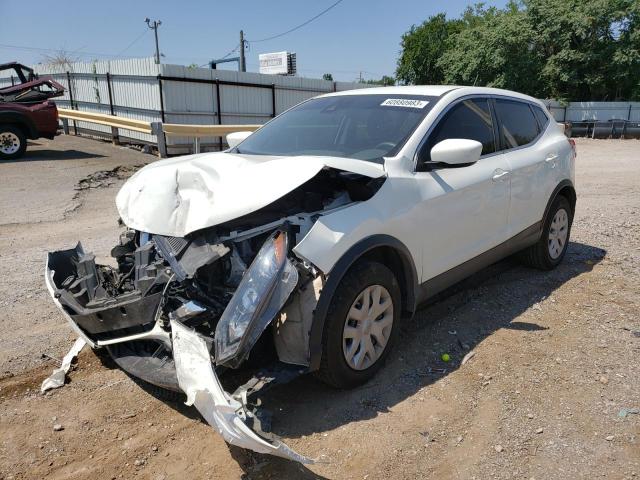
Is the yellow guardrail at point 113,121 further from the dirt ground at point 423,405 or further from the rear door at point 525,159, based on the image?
the rear door at point 525,159

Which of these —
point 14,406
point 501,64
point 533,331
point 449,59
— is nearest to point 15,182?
point 14,406

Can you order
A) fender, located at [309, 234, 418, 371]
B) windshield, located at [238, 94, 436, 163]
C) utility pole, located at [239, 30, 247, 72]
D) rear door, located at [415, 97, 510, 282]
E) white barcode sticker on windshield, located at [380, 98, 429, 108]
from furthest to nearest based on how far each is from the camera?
utility pole, located at [239, 30, 247, 72] < white barcode sticker on windshield, located at [380, 98, 429, 108] < windshield, located at [238, 94, 436, 163] < rear door, located at [415, 97, 510, 282] < fender, located at [309, 234, 418, 371]

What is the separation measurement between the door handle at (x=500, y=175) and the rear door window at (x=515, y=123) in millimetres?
336

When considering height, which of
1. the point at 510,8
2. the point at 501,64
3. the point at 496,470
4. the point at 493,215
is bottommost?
the point at 496,470

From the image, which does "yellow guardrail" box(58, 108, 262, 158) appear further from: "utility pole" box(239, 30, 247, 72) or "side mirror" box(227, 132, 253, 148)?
"utility pole" box(239, 30, 247, 72)

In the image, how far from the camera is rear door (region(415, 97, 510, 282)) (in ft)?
11.7

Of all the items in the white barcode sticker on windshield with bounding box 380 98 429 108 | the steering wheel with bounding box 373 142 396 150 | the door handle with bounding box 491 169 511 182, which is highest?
the white barcode sticker on windshield with bounding box 380 98 429 108

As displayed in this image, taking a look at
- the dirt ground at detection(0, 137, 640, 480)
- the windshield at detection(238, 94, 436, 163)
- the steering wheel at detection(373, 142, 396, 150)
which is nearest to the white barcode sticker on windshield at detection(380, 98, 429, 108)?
the windshield at detection(238, 94, 436, 163)

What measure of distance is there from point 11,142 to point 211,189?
11.6 m

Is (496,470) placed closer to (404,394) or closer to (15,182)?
(404,394)

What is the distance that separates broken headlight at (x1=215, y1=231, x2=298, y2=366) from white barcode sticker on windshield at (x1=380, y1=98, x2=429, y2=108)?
1.79m

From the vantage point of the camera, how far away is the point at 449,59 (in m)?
35.2

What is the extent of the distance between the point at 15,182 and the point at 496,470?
10294 millimetres

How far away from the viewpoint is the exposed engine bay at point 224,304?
8.41 feet
